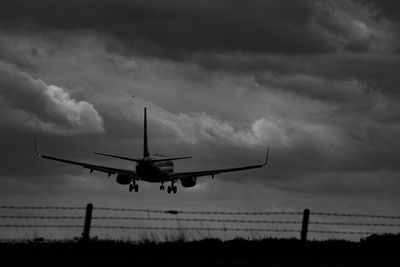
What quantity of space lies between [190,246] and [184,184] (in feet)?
189

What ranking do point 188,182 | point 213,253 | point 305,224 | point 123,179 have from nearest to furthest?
point 305,224 → point 213,253 → point 123,179 → point 188,182

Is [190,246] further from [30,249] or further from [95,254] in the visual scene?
[30,249]

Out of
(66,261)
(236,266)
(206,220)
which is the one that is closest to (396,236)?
(206,220)

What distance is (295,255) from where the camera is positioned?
78.8 ft

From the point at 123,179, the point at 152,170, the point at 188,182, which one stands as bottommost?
the point at 152,170

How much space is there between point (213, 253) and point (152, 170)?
50147mm

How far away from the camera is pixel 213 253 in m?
24.5

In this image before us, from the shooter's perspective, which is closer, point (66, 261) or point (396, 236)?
point (66, 261)

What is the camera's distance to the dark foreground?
72.3ft

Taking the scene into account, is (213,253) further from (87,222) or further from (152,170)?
(152,170)

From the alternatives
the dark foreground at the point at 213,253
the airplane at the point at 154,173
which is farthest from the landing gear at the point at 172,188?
the dark foreground at the point at 213,253

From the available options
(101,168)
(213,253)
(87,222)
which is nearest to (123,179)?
(101,168)

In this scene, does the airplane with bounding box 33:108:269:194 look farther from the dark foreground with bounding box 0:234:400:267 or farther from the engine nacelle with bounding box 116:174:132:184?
the dark foreground with bounding box 0:234:400:267

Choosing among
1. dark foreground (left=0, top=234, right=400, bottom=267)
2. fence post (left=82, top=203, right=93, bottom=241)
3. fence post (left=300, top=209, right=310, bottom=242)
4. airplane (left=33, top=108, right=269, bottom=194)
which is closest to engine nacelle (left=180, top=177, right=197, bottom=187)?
airplane (left=33, top=108, right=269, bottom=194)
